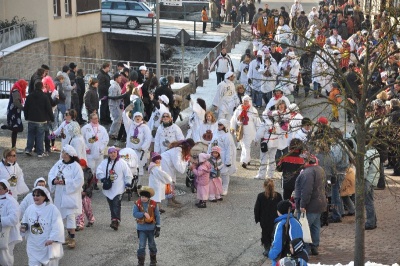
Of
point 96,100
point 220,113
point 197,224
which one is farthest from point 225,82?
point 197,224

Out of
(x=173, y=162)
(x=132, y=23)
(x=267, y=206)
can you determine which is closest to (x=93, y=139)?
(x=173, y=162)

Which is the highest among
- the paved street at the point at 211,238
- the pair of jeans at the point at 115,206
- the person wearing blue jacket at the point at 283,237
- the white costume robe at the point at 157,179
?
the person wearing blue jacket at the point at 283,237

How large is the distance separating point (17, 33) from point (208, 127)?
720 inches

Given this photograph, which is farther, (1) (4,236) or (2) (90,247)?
(2) (90,247)

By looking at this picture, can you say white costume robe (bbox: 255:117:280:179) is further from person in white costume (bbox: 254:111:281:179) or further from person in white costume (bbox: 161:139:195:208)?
person in white costume (bbox: 161:139:195:208)

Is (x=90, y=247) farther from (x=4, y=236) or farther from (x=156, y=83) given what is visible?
(x=156, y=83)

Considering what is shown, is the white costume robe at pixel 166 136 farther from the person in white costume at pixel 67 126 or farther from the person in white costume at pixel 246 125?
the person in white costume at pixel 246 125

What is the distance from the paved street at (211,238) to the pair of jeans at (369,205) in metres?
0.18

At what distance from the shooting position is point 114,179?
61.5 ft

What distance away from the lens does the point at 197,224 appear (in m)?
19.4

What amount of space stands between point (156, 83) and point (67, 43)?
17.6 meters

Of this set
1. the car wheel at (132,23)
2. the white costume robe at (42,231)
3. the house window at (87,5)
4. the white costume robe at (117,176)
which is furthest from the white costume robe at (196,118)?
the car wheel at (132,23)

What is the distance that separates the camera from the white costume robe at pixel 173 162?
20688 mm

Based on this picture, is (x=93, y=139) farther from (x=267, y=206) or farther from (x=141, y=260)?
(x=267, y=206)
